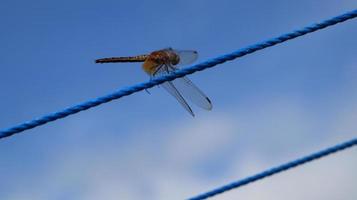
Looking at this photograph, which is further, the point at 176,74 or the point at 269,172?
the point at 269,172

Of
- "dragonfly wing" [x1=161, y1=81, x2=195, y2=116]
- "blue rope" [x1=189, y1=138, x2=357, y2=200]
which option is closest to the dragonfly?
"dragonfly wing" [x1=161, y1=81, x2=195, y2=116]

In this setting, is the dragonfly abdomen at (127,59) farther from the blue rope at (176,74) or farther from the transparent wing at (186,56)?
the blue rope at (176,74)

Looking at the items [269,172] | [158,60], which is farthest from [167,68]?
[269,172]

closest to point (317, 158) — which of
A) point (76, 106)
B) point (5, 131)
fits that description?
point (76, 106)

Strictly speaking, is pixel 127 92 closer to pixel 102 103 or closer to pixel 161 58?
pixel 102 103

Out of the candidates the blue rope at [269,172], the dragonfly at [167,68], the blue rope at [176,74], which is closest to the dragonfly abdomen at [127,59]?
the dragonfly at [167,68]

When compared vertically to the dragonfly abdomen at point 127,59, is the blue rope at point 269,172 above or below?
below

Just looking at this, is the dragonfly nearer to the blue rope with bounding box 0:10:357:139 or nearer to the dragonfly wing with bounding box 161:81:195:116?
the dragonfly wing with bounding box 161:81:195:116

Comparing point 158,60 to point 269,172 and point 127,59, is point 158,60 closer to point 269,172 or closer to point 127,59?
point 127,59
